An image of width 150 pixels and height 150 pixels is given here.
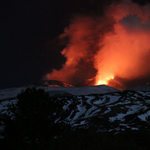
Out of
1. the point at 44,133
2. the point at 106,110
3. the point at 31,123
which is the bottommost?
the point at 106,110

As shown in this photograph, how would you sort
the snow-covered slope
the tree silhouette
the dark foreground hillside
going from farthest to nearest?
the snow-covered slope
the tree silhouette
the dark foreground hillside

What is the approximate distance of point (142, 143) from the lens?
3209 cm

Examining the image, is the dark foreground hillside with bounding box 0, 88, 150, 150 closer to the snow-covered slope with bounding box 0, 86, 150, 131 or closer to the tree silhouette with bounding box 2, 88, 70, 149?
the tree silhouette with bounding box 2, 88, 70, 149

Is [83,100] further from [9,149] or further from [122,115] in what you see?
[9,149]

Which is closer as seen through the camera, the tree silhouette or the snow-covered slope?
the tree silhouette

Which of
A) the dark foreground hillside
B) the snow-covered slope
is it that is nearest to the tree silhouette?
the dark foreground hillside

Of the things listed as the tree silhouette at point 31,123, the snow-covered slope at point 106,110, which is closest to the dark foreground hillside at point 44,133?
the tree silhouette at point 31,123

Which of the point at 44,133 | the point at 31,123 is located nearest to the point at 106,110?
Result: the point at 44,133

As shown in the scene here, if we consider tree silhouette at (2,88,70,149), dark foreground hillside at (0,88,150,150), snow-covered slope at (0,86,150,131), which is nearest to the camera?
dark foreground hillside at (0,88,150,150)

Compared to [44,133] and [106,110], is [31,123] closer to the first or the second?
[44,133]

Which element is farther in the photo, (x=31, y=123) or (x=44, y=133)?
(x=31, y=123)

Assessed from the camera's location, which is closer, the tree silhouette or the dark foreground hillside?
the dark foreground hillside

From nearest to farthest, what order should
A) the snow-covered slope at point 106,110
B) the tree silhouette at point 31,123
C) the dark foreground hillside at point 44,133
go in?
the dark foreground hillside at point 44,133
the tree silhouette at point 31,123
the snow-covered slope at point 106,110

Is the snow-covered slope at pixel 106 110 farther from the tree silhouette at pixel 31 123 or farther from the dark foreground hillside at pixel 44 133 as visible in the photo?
the tree silhouette at pixel 31 123
